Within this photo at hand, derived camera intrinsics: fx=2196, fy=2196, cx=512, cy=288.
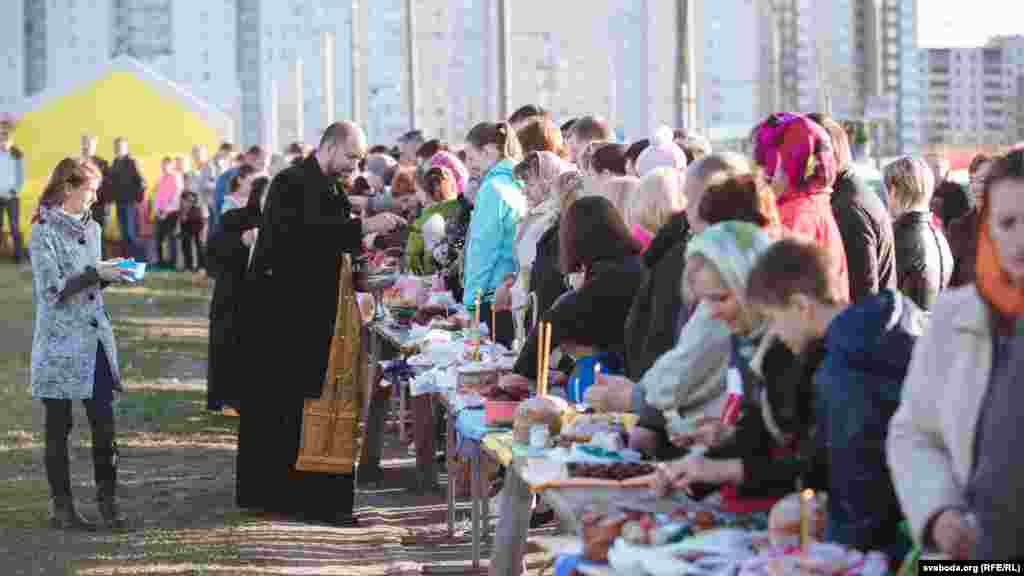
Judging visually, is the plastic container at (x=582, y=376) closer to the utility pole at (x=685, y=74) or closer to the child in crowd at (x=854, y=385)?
the child in crowd at (x=854, y=385)

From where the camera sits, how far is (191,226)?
30969mm

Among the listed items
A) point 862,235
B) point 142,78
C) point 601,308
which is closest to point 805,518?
point 601,308

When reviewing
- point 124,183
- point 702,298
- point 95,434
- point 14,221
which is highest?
point 702,298

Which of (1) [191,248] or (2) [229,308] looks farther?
(1) [191,248]

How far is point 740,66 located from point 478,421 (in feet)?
227

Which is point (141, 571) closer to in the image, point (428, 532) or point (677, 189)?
point (428, 532)

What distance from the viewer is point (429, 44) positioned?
80188 mm

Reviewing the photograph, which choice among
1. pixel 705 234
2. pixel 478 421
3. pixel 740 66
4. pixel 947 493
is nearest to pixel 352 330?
pixel 478 421

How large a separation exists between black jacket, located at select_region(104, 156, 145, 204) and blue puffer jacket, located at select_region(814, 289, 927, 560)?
26449mm

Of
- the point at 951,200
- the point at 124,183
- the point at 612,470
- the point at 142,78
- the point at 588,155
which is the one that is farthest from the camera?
the point at 142,78

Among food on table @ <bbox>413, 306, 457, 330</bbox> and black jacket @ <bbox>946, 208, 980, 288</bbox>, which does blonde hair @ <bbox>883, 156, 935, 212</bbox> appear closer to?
black jacket @ <bbox>946, 208, 980, 288</bbox>

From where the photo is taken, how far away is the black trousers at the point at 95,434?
9.48 metres

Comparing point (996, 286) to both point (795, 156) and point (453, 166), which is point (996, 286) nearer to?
point (795, 156)

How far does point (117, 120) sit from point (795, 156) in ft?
91.3
